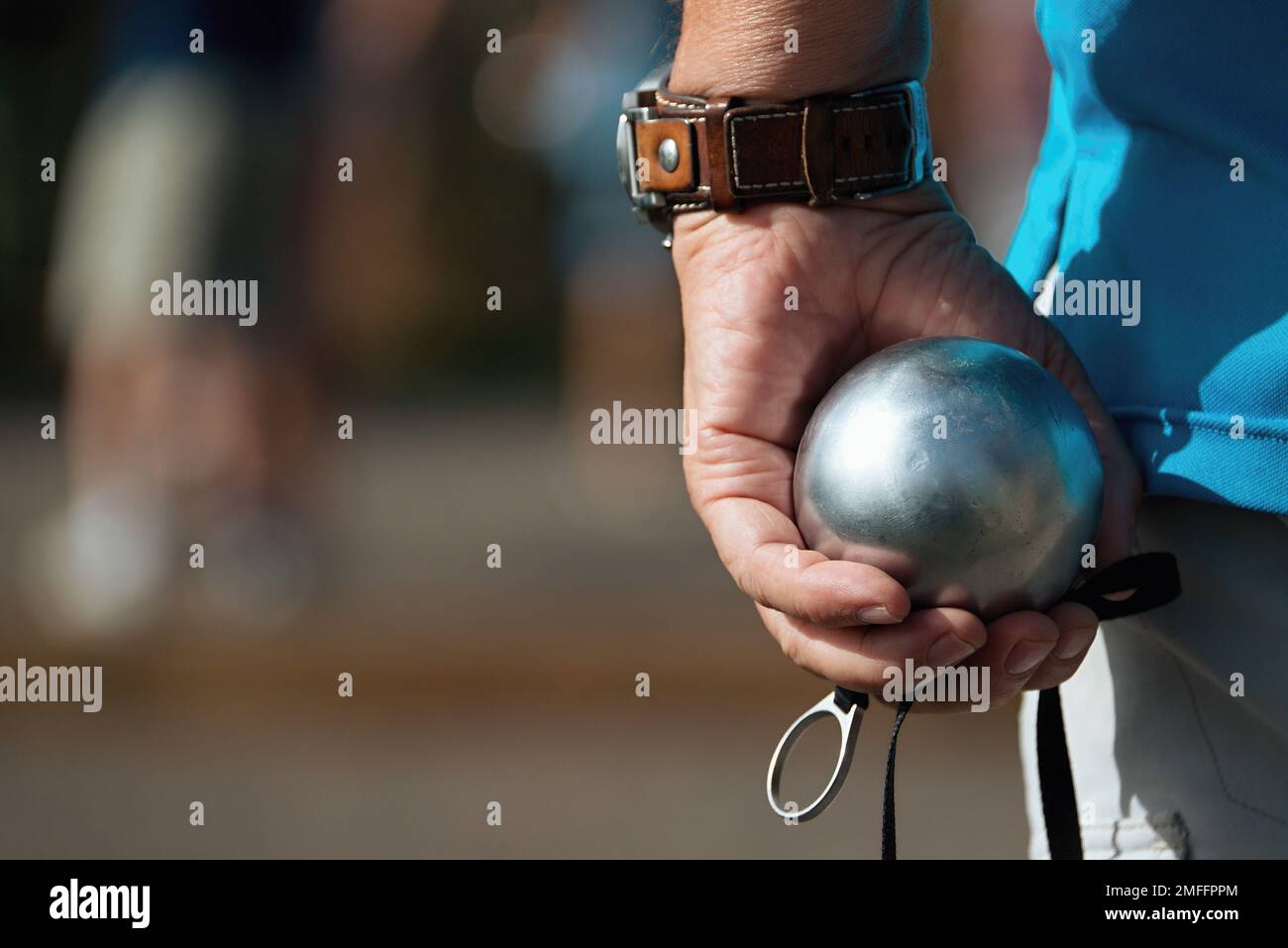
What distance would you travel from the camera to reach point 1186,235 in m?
1.83

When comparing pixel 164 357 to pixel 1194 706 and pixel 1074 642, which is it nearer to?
pixel 1194 706

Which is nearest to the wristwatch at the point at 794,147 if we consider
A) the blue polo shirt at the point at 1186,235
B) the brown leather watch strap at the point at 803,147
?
the brown leather watch strap at the point at 803,147

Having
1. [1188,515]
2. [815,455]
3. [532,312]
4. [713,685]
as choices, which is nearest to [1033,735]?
[1188,515]

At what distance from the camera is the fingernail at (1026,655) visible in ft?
5.46

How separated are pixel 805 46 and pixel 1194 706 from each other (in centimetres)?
91

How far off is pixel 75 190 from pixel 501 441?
2.70m

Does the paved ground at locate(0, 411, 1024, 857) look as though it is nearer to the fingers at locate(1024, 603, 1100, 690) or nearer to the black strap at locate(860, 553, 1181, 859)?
the black strap at locate(860, 553, 1181, 859)

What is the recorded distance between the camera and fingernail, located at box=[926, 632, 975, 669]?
1.63 m

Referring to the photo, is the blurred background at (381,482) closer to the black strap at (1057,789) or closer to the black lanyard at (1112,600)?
the black strap at (1057,789)

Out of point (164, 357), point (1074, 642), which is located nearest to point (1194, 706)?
point (1074, 642)

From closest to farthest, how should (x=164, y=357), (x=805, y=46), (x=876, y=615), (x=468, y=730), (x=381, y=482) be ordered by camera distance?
(x=876, y=615)
(x=805, y=46)
(x=468, y=730)
(x=164, y=357)
(x=381, y=482)

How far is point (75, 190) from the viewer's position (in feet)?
20.8

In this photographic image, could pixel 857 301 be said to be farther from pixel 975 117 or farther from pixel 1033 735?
pixel 975 117

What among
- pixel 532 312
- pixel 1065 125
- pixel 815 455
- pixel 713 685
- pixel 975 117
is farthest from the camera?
pixel 532 312
